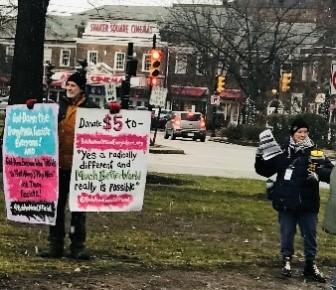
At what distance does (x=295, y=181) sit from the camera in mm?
7254

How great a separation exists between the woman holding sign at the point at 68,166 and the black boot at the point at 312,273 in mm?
2112

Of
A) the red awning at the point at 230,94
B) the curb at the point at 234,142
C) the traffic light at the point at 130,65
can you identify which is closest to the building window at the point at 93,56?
the red awning at the point at 230,94

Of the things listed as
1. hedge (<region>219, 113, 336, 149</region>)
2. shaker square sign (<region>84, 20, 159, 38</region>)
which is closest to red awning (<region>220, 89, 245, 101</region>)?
shaker square sign (<region>84, 20, 159, 38</region>)

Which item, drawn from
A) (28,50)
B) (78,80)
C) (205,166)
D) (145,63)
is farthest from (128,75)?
(145,63)

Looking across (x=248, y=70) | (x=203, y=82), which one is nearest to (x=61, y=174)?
(x=248, y=70)

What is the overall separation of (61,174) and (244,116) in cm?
4952

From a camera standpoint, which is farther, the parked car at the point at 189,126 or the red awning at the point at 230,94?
the red awning at the point at 230,94

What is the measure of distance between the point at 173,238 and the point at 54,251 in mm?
2153

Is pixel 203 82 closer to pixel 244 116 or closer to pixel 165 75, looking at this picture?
pixel 165 75

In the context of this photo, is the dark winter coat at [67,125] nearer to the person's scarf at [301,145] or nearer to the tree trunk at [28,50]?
Result: the person's scarf at [301,145]

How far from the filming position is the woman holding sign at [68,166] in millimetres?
7258

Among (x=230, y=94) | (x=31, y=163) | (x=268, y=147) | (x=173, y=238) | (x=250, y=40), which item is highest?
(x=250, y=40)

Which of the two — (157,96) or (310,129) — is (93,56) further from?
(157,96)

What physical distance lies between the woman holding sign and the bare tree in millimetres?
44344
